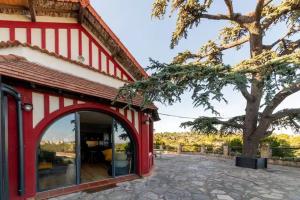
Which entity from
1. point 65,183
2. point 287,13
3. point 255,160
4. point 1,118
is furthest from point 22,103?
point 287,13

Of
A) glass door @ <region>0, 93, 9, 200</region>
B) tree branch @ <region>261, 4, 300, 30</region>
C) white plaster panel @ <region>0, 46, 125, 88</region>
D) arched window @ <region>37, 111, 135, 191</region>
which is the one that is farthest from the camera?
tree branch @ <region>261, 4, 300, 30</region>

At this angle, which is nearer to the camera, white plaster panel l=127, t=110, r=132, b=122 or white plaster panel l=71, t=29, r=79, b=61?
white plaster panel l=71, t=29, r=79, b=61

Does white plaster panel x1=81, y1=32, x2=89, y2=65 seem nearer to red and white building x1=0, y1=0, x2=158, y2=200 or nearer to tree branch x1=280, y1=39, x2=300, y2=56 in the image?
red and white building x1=0, y1=0, x2=158, y2=200

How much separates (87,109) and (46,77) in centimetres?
184

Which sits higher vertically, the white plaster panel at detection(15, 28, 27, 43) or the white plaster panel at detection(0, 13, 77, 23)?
the white plaster panel at detection(0, 13, 77, 23)

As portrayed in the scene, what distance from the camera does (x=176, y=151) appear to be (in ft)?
89.2

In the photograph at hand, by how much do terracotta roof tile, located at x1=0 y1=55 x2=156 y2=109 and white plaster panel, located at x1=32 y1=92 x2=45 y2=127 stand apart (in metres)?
0.54

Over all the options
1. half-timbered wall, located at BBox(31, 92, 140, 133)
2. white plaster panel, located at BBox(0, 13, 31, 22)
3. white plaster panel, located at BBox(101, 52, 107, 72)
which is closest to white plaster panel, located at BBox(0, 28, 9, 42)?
white plaster panel, located at BBox(0, 13, 31, 22)

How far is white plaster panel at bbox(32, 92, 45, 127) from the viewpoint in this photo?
6.80 meters

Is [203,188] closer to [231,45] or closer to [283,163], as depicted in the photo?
[283,163]

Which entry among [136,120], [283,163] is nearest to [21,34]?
[136,120]

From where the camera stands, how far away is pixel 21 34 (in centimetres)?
804

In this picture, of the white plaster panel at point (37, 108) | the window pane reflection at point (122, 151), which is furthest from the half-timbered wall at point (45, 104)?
the window pane reflection at point (122, 151)

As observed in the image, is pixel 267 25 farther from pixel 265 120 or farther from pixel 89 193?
pixel 89 193
